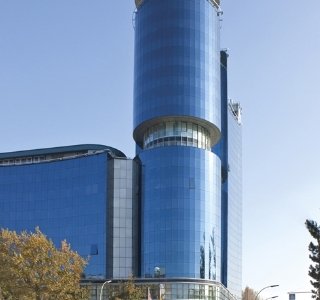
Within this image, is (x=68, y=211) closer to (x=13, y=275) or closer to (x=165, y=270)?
(x=165, y=270)

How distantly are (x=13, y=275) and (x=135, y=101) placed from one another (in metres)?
76.5

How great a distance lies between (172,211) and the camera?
123 metres

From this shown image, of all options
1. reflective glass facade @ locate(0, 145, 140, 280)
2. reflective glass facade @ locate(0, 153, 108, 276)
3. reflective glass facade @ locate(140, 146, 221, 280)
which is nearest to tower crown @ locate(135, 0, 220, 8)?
reflective glass facade @ locate(0, 145, 140, 280)

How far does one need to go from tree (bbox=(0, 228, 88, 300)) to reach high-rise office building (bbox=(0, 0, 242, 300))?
5998 cm

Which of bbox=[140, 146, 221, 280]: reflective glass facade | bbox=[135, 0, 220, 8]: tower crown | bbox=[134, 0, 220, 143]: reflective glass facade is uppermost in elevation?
bbox=[135, 0, 220, 8]: tower crown

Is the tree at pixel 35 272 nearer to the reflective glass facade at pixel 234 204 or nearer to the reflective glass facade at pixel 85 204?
the reflective glass facade at pixel 85 204

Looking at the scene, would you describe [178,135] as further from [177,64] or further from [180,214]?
[180,214]

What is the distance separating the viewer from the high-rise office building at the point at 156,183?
123 metres

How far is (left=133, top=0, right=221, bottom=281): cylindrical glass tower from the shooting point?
401 feet

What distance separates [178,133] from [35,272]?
232 feet

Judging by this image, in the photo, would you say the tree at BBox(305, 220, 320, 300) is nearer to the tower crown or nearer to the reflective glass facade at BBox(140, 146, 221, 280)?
the reflective glass facade at BBox(140, 146, 221, 280)

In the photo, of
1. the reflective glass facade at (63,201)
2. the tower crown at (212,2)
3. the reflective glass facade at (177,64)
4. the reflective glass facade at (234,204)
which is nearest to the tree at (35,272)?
the reflective glass facade at (63,201)

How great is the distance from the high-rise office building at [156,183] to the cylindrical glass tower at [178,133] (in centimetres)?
19

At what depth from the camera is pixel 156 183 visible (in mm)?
125375
